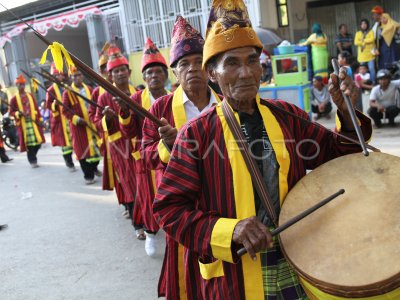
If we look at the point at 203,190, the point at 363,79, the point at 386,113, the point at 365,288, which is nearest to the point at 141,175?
the point at 203,190

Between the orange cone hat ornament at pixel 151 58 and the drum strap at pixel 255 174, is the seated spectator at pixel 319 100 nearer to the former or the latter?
the orange cone hat ornament at pixel 151 58

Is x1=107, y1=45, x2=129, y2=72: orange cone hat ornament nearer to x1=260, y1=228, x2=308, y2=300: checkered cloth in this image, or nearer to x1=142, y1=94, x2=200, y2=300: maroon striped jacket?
x1=142, y1=94, x2=200, y2=300: maroon striped jacket

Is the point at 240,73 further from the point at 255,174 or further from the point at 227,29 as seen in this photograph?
the point at 255,174

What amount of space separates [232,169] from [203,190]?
15 cm

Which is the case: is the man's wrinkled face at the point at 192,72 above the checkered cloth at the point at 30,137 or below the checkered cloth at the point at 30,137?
above

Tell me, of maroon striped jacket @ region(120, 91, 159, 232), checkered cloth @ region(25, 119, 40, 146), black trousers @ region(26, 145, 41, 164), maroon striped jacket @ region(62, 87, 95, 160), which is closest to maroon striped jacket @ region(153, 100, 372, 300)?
maroon striped jacket @ region(120, 91, 159, 232)

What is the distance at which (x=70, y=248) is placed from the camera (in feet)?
14.7

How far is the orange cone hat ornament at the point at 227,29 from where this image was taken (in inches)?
67.4

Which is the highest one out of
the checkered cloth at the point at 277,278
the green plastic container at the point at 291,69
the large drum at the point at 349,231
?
the green plastic container at the point at 291,69

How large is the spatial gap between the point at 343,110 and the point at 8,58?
60.2 feet

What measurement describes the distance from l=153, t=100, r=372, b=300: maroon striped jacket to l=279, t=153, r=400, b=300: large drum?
159 millimetres

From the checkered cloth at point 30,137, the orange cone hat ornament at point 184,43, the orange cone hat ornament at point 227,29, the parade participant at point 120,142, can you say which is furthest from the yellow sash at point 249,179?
the checkered cloth at point 30,137

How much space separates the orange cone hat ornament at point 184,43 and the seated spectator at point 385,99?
624cm

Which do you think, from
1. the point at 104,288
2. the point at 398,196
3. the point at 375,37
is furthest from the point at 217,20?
the point at 375,37
